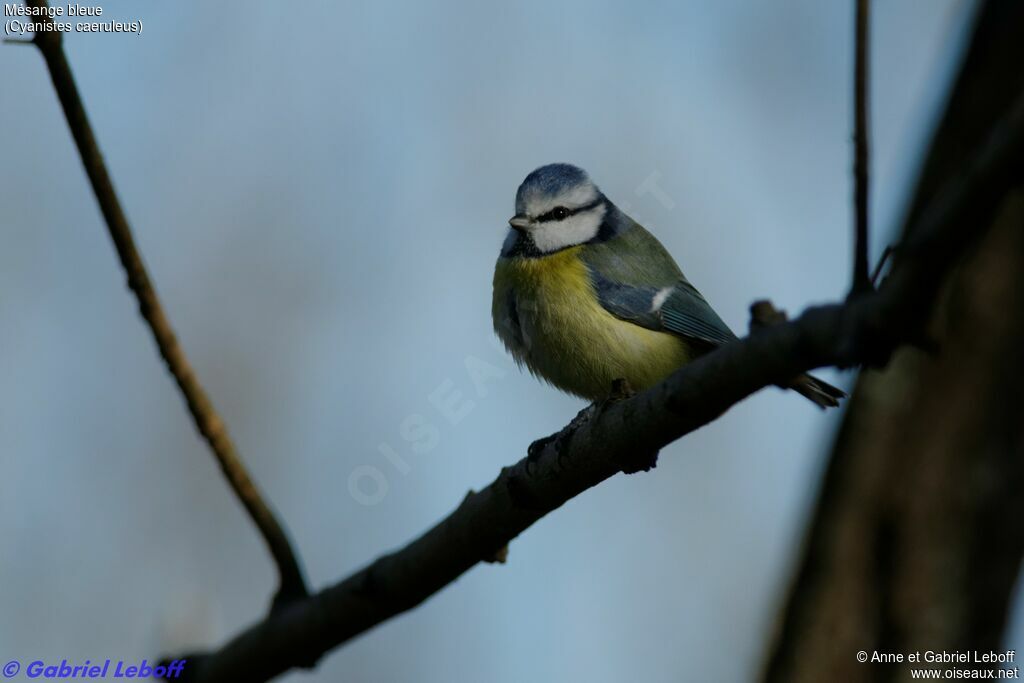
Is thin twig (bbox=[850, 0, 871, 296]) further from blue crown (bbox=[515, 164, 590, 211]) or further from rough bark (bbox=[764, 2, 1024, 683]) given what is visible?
blue crown (bbox=[515, 164, 590, 211])

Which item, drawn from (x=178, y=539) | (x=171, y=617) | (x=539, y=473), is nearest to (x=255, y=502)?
(x=539, y=473)

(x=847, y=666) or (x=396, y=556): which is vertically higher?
(x=396, y=556)

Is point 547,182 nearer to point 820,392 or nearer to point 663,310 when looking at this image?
point 663,310

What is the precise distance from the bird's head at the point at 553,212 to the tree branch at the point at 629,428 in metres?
1.35

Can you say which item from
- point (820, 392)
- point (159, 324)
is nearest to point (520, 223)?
point (820, 392)

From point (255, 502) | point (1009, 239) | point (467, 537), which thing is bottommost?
point (467, 537)

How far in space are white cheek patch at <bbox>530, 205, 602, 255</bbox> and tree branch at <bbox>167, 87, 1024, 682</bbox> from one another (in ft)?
4.31

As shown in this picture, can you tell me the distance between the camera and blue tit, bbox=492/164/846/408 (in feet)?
10.3

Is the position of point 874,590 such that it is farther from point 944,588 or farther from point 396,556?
point 396,556

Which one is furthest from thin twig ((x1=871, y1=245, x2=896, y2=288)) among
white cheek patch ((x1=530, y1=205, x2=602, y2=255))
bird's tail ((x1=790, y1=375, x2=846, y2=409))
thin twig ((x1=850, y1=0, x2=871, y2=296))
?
white cheek patch ((x1=530, y1=205, x2=602, y2=255))

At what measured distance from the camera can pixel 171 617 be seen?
3.66 meters

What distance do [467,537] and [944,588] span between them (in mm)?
1484

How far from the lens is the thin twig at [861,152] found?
137 cm

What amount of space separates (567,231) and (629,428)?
1.76 metres
